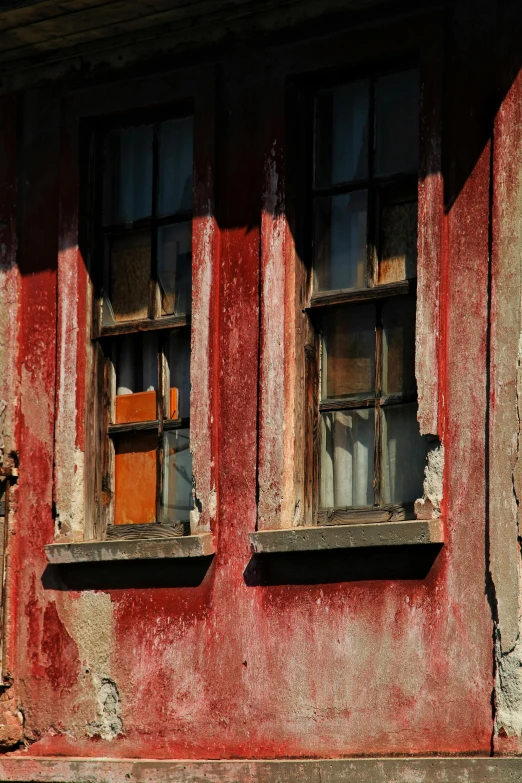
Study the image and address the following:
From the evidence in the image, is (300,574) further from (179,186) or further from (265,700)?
(179,186)

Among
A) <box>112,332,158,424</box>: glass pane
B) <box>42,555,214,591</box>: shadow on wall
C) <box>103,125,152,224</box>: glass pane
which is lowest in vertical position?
<box>42,555,214,591</box>: shadow on wall

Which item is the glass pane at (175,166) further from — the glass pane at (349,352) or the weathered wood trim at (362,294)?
the glass pane at (349,352)

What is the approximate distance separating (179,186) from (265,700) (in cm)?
303

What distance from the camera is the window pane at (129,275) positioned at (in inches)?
395

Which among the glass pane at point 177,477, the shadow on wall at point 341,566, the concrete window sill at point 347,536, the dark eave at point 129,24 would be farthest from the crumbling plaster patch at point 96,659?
the dark eave at point 129,24

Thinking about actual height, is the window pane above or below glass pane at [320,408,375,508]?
above

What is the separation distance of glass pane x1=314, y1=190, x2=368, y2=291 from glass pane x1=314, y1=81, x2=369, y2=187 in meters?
0.13

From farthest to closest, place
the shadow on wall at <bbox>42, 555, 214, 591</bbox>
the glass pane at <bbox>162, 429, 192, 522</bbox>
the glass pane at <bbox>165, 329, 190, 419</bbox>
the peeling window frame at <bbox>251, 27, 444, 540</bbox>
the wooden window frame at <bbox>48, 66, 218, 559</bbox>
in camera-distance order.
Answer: the glass pane at <bbox>165, 329, 190, 419</bbox> < the glass pane at <bbox>162, 429, 192, 522</bbox> < the wooden window frame at <bbox>48, 66, 218, 559</bbox> < the shadow on wall at <bbox>42, 555, 214, 591</bbox> < the peeling window frame at <bbox>251, 27, 444, 540</bbox>

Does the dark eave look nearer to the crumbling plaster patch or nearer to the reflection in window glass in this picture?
the reflection in window glass

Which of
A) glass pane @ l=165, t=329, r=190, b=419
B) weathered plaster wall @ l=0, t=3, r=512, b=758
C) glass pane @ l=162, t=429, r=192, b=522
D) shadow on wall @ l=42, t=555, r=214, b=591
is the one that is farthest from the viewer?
glass pane @ l=165, t=329, r=190, b=419

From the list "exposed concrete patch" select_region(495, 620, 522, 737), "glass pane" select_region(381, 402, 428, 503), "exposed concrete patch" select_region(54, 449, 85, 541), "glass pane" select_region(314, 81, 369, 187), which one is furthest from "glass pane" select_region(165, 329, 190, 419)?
"exposed concrete patch" select_region(495, 620, 522, 737)

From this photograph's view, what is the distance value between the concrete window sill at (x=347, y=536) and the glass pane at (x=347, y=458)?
11.9 inches

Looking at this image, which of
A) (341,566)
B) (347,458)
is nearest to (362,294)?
(347,458)

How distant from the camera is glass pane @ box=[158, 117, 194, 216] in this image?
9.94m
